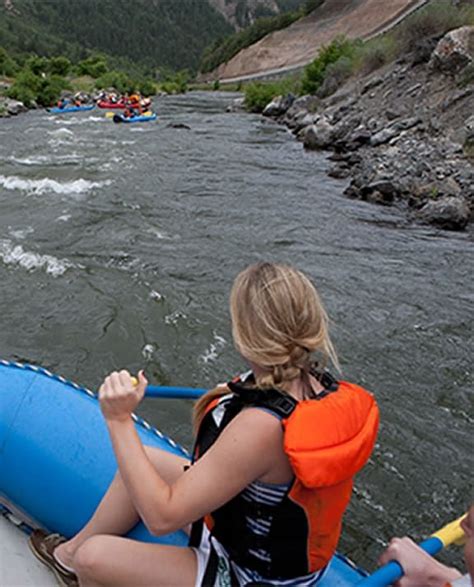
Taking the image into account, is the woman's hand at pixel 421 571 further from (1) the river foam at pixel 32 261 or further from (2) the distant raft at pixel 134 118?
(2) the distant raft at pixel 134 118

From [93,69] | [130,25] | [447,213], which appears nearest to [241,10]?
[130,25]

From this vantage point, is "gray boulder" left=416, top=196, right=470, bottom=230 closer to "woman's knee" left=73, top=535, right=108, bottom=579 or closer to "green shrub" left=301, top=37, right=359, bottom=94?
"woman's knee" left=73, top=535, right=108, bottom=579

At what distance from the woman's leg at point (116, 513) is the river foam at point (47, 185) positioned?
688 centimetres

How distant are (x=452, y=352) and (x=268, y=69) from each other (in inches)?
2253

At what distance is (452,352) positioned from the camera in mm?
3982

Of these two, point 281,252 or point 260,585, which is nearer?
point 260,585

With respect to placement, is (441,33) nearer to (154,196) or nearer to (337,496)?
(154,196)

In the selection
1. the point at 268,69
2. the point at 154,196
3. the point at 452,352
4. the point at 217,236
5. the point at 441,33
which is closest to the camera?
the point at 452,352

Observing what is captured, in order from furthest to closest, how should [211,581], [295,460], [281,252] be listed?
[281,252], [211,581], [295,460]

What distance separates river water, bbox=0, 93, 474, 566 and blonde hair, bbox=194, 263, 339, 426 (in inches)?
62.6

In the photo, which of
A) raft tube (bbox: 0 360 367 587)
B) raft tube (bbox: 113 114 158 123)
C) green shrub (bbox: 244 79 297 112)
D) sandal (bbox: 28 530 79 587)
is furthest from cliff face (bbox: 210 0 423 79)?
sandal (bbox: 28 530 79 587)

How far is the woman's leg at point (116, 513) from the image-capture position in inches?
61.1

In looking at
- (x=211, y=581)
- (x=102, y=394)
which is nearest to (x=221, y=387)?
(x=102, y=394)

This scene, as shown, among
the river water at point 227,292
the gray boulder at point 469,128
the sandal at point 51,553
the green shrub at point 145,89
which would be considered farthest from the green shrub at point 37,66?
the sandal at point 51,553
